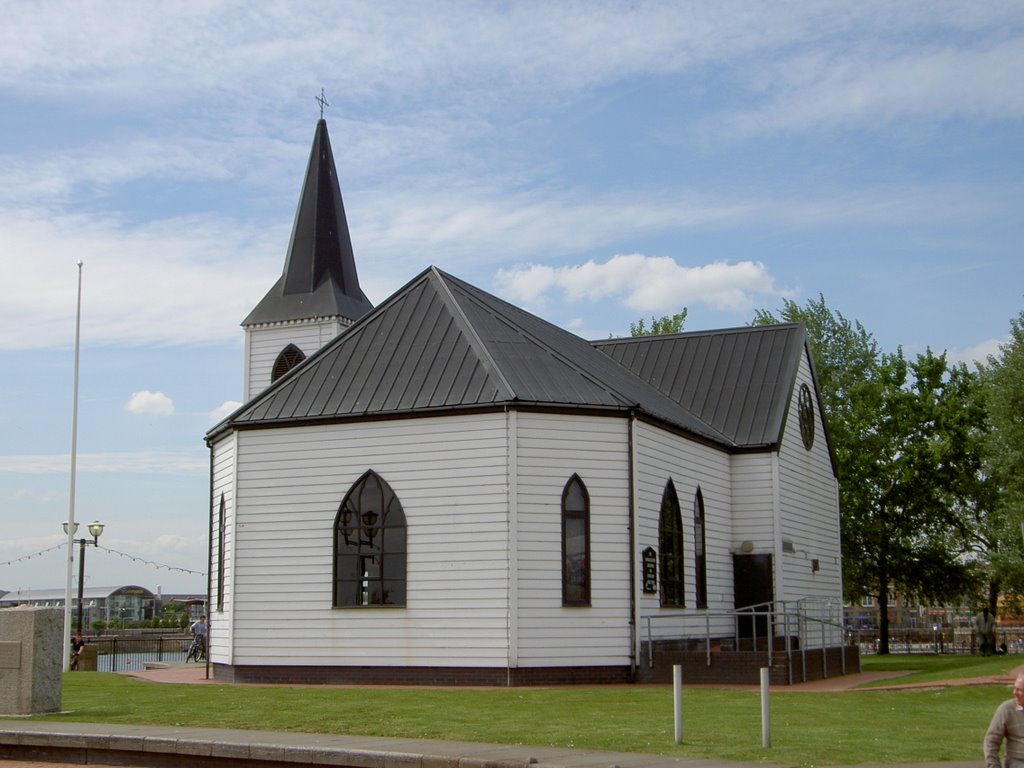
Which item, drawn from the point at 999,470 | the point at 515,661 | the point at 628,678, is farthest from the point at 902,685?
the point at 999,470

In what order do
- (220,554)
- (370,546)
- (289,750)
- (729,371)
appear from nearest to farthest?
(289,750) → (370,546) → (220,554) → (729,371)

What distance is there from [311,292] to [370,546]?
597 inches

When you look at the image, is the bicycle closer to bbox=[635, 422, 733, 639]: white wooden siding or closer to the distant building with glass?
bbox=[635, 422, 733, 639]: white wooden siding

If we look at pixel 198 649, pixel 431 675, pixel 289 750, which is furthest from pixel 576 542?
pixel 198 649

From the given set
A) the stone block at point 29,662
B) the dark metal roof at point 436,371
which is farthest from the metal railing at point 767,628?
the stone block at point 29,662

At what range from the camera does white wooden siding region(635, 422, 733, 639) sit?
1016 inches

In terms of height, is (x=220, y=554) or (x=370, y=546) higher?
(x=370, y=546)

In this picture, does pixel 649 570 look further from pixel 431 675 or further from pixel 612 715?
pixel 612 715

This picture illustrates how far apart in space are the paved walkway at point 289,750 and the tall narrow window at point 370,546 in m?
9.39

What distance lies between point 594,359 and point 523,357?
6856 mm

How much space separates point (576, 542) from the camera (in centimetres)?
2477

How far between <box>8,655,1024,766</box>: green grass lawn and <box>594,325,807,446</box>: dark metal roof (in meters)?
10.4

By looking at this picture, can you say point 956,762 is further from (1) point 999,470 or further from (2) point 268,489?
(1) point 999,470

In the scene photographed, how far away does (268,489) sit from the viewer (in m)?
26.1
